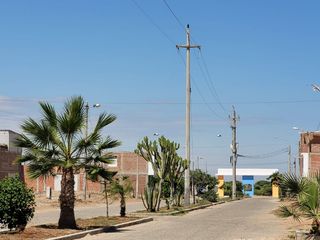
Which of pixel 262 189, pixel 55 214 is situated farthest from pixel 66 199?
pixel 262 189

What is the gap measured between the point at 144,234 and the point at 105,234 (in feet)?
4.23

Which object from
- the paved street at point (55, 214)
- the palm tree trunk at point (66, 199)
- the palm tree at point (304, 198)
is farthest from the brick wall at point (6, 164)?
the palm tree at point (304, 198)

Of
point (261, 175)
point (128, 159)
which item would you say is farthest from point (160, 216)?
point (261, 175)

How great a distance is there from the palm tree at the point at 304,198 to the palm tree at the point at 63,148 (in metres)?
6.62

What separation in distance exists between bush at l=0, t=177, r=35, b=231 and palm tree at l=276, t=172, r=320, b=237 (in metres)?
7.06

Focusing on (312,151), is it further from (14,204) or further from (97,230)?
(14,204)

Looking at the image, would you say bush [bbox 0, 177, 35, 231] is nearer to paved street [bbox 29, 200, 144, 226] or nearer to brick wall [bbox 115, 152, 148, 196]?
paved street [bbox 29, 200, 144, 226]

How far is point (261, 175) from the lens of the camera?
420 ft

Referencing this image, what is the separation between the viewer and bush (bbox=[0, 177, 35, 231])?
1702 cm

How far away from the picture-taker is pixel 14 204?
56.1 ft

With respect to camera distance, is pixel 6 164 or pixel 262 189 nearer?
pixel 6 164

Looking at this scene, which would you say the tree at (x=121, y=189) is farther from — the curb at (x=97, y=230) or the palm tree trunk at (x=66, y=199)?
the palm tree trunk at (x=66, y=199)

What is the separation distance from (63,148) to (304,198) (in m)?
8.13

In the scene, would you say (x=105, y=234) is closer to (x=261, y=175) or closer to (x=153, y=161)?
(x=153, y=161)
